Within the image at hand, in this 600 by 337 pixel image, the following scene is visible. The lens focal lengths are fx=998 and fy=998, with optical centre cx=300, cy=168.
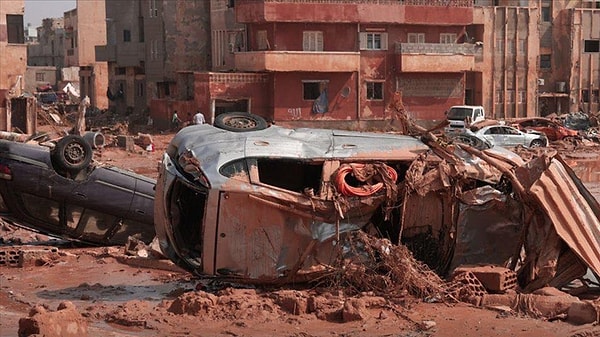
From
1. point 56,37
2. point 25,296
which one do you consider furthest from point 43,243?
point 56,37

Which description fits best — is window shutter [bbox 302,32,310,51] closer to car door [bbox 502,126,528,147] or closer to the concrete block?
car door [bbox 502,126,528,147]

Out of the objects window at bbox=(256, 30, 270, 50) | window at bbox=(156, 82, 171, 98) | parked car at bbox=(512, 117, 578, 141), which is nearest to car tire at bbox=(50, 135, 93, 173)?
parked car at bbox=(512, 117, 578, 141)

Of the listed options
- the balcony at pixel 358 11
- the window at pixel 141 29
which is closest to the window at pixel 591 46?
the balcony at pixel 358 11

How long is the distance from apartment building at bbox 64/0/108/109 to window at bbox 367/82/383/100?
25.9 metres

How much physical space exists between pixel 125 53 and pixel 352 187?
46.3 meters

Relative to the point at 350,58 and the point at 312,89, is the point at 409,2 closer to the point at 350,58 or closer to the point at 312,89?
the point at 350,58

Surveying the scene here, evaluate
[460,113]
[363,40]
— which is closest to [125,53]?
[363,40]

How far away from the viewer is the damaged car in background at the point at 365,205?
436 inches

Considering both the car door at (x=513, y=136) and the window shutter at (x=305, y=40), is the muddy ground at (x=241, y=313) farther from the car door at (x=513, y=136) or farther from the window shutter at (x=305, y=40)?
the window shutter at (x=305, y=40)

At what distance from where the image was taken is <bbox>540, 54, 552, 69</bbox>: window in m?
55.9

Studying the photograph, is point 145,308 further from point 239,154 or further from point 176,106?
point 176,106

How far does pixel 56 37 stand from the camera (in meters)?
95.4

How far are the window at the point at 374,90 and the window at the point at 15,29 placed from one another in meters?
15.8

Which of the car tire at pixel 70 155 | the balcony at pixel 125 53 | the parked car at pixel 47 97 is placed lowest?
the parked car at pixel 47 97
